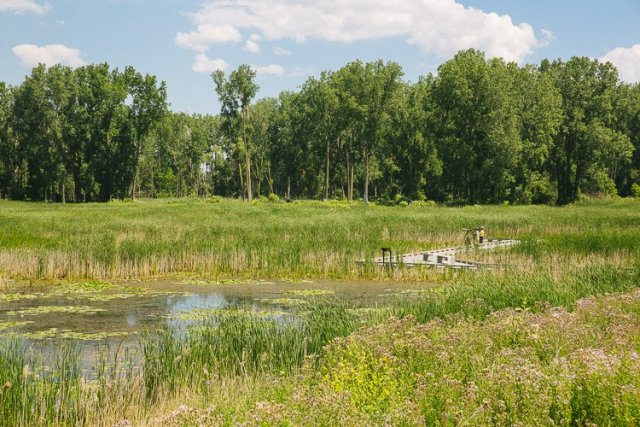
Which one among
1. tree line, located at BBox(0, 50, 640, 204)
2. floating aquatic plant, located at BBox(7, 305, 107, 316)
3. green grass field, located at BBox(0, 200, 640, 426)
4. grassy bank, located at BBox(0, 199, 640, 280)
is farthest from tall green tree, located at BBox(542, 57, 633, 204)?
floating aquatic plant, located at BBox(7, 305, 107, 316)

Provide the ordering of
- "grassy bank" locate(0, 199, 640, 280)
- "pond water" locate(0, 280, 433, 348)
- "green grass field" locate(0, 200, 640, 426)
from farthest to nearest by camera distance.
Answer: "grassy bank" locate(0, 199, 640, 280), "pond water" locate(0, 280, 433, 348), "green grass field" locate(0, 200, 640, 426)

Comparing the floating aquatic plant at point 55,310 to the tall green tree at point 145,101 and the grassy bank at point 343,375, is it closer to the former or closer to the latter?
the grassy bank at point 343,375

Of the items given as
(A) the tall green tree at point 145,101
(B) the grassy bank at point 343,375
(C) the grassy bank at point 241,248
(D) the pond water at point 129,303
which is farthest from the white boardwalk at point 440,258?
(A) the tall green tree at point 145,101

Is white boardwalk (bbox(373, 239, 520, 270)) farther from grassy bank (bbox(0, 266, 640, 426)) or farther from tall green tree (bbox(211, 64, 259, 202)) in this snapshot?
tall green tree (bbox(211, 64, 259, 202))

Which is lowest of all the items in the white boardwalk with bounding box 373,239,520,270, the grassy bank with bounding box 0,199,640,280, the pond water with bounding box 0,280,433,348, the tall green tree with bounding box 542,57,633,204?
the pond water with bounding box 0,280,433,348

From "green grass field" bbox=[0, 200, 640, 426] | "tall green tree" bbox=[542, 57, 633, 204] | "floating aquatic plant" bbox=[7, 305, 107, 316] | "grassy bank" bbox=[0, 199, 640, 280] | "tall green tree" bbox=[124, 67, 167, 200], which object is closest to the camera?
"green grass field" bbox=[0, 200, 640, 426]

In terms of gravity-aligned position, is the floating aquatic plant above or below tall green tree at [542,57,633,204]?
below

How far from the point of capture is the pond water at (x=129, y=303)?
1280 centimetres

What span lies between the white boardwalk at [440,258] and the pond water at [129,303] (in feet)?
6.08

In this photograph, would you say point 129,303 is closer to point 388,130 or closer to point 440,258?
point 440,258

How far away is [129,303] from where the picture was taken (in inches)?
638

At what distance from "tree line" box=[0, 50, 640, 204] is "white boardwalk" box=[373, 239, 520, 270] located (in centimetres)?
3799

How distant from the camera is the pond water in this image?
42.0 feet

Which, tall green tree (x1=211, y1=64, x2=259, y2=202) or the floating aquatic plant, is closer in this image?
the floating aquatic plant
